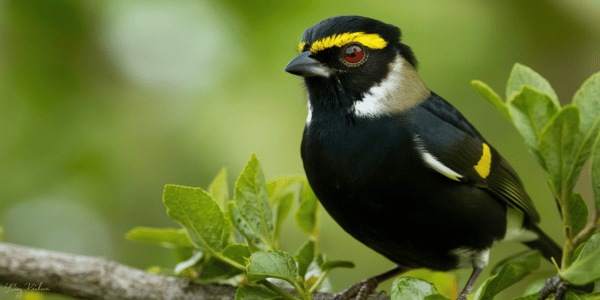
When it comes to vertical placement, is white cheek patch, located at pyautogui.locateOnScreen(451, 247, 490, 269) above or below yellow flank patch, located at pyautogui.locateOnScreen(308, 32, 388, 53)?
below

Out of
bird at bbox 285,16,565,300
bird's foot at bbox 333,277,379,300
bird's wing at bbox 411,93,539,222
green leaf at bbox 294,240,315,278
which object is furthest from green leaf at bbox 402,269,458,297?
green leaf at bbox 294,240,315,278

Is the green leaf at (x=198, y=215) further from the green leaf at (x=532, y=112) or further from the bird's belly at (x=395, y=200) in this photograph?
the green leaf at (x=532, y=112)

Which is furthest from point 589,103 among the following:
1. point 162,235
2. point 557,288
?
point 162,235

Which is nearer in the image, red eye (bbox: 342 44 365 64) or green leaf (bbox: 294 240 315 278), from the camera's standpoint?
green leaf (bbox: 294 240 315 278)

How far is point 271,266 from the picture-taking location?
2.50 metres

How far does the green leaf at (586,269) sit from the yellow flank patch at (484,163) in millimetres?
1452

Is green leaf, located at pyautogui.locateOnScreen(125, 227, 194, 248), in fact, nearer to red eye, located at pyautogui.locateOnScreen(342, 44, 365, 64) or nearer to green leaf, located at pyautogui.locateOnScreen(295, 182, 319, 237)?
green leaf, located at pyautogui.locateOnScreen(295, 182, 319, 237)

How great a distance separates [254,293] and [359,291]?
97 cm

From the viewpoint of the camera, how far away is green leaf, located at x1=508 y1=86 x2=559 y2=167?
2469mm

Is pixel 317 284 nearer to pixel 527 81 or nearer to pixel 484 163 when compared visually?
pixel 527 81

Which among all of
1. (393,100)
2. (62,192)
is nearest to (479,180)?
(393,100)

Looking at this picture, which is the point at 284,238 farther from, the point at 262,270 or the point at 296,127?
the point at 262,270

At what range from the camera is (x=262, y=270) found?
2.48 meters

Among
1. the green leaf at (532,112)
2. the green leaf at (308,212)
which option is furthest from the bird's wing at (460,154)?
the green leaf at (532,112)
